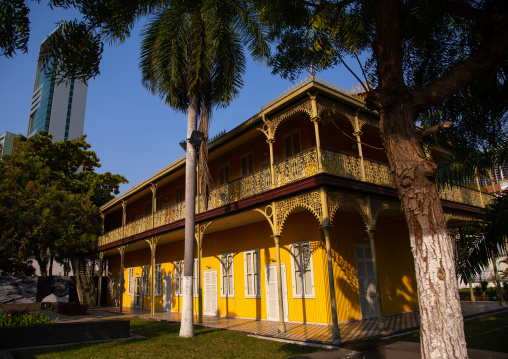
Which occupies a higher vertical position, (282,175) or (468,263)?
(282,175)

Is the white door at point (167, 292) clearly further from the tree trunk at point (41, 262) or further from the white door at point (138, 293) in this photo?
the tree trunk at point (41, 262)

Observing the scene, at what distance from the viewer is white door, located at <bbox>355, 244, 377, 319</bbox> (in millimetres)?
12312

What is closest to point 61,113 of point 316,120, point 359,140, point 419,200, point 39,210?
point 39,210

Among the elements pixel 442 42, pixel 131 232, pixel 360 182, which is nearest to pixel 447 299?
pixel 442 42

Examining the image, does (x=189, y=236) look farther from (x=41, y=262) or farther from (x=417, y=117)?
(x=41, y=262)

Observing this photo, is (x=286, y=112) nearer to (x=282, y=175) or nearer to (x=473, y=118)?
(x=282, y=175)

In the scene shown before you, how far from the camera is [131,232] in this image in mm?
20797

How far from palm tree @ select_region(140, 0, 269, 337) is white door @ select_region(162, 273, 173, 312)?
376 inches

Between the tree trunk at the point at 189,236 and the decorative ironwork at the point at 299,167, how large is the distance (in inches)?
109

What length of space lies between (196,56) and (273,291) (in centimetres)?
A: 836

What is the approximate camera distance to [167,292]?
1972cm

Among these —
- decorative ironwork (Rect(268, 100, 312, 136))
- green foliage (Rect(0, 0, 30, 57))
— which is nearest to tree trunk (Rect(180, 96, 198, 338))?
decorative ironwork (Rect(268, 100, 312, 136))

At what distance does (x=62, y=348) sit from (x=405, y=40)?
10.4 metres

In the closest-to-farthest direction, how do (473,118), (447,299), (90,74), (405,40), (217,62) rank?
(447,299)
(90,74)
(473,118)
(405,40)
(217,62)
